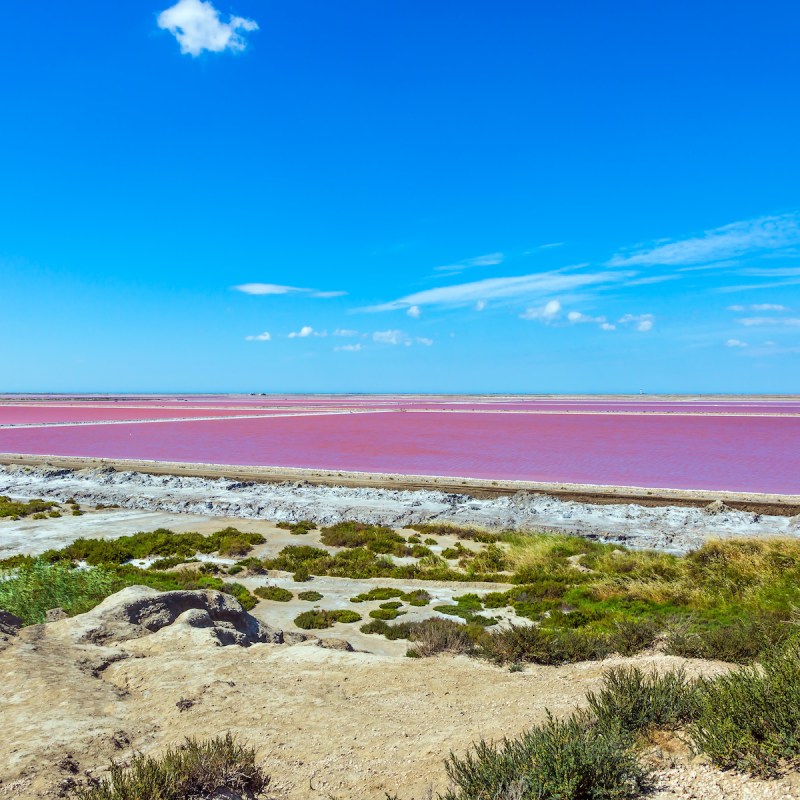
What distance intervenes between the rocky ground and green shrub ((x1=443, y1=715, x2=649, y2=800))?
0.94ft

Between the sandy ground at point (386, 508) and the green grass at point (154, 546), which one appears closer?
the green grass at point (154, 546)

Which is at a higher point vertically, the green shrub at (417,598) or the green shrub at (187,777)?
the green shrub at (187,777)

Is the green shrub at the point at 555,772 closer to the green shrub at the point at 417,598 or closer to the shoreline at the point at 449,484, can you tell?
the green shrub at the point at 417,598

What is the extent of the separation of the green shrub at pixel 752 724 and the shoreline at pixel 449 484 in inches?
676

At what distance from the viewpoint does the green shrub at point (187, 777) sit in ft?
13.2

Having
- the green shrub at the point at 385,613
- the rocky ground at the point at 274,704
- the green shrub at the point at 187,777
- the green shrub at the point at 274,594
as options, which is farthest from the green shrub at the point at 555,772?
the green shrub at the point at 274,594

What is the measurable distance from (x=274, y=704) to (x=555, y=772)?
320 cm

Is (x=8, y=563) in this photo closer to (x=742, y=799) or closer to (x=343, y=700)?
(x=343, y=700)

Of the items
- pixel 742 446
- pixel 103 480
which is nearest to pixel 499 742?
pixel 103 480

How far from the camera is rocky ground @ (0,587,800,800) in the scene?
184 inches

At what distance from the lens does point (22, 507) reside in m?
23.6

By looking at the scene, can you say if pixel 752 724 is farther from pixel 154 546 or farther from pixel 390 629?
pixel 154 546

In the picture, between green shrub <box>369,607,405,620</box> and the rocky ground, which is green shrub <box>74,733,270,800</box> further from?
green shrub <box>369,607,405,620</box>

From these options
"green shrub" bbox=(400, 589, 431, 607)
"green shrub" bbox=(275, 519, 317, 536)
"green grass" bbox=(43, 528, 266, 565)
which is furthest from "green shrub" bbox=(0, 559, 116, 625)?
"green shrub" bbox=(275, 519, 317, 536)
